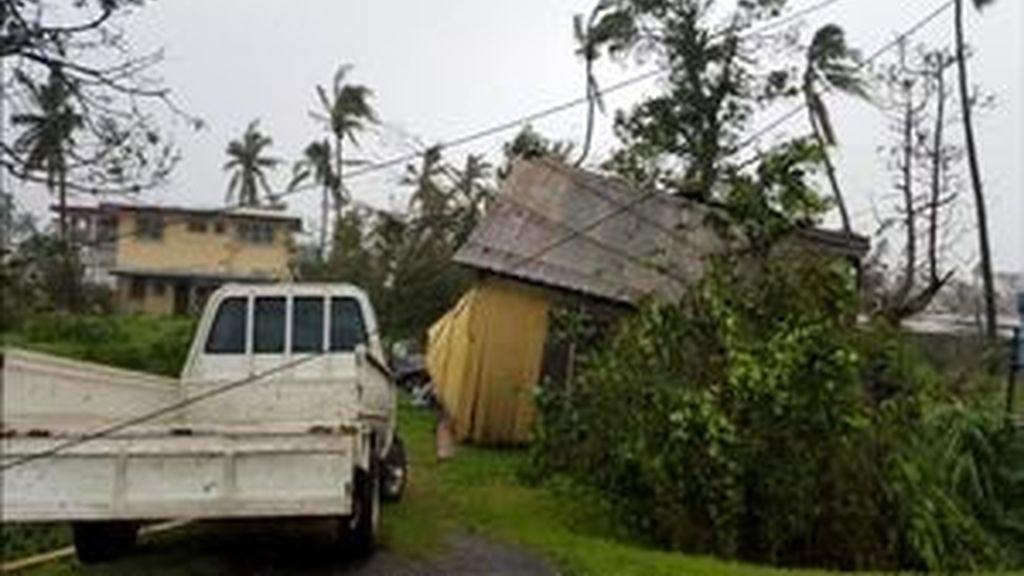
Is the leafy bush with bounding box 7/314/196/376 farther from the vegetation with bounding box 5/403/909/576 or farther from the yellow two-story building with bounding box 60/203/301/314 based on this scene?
the yellow two-story building with bounding box 60/203/301/314

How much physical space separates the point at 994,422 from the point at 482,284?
8.32 meters

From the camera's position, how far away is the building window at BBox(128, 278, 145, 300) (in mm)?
66312

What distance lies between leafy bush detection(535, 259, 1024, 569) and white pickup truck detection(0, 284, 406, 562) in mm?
2938

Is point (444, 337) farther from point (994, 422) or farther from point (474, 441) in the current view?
point (994, 422)

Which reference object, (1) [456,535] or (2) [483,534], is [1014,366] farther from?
(1) [456,535]

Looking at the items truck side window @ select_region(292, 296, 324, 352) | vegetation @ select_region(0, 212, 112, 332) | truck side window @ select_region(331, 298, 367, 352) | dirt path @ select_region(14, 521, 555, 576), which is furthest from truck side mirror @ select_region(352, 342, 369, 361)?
vegetation @ select_region(0, 212, 112, 332)

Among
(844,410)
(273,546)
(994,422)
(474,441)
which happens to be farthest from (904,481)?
(474,441)

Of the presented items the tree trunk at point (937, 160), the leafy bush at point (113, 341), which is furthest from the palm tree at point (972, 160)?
the leafy bush at point (113, 341)

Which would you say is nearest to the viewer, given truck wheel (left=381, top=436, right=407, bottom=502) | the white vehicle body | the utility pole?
the white vehicle body

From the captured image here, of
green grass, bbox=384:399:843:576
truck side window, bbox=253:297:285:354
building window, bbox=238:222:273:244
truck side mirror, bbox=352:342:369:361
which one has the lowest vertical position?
green grass, bbox=384:399:843:576

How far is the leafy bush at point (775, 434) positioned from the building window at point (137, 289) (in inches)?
2096

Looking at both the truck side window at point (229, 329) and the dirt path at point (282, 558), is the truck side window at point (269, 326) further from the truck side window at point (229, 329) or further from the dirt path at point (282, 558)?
the dirt path at point (282, 558)

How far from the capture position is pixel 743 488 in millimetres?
14031

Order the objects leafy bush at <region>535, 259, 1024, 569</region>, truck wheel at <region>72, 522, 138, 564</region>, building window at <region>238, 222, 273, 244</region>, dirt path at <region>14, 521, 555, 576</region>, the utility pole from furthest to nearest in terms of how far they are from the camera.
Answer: building window at <region>238, 222, 273, 244</region> < the utility pole < leafy bush at <region>535, 259, 1024, 569</region> < truck wheel at <region>72, 522, 138, 564</region> < dirt path at <region>14, 521, 555, 576</region>
